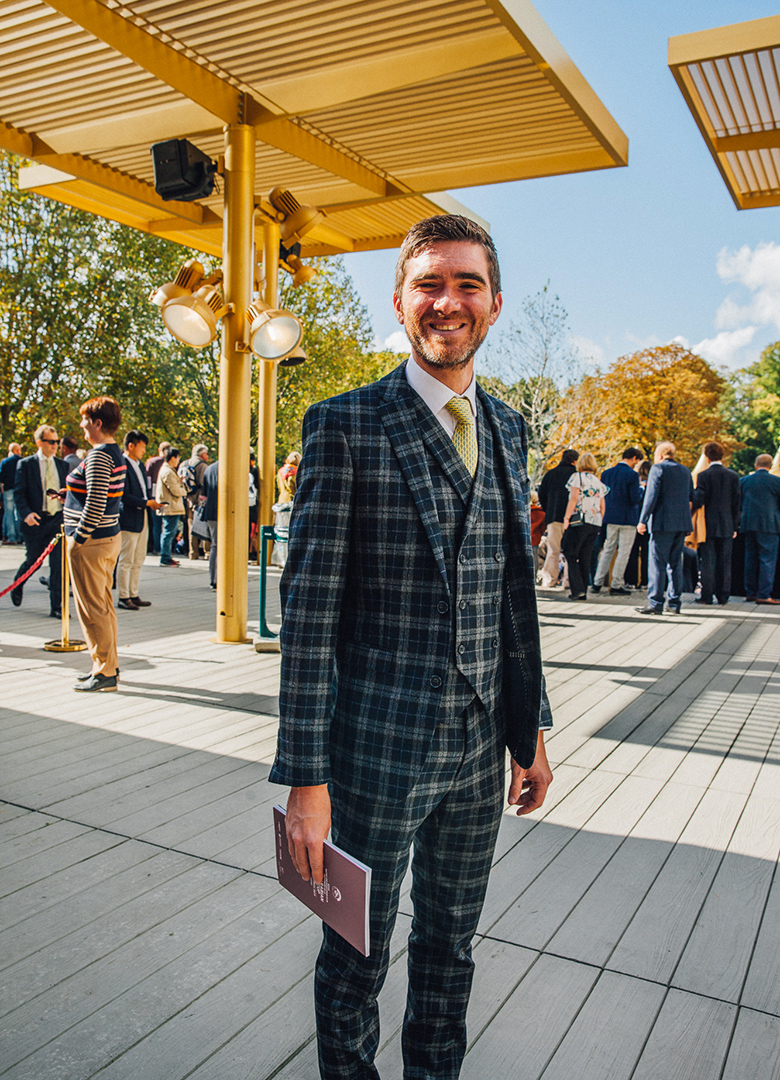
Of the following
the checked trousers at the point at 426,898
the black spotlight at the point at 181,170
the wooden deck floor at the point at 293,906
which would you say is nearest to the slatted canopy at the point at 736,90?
the black spotlight at the point at 181,170

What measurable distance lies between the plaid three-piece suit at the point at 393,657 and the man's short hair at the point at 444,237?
252mm

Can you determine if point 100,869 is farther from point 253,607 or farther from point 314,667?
point 253,607

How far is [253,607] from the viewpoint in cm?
989

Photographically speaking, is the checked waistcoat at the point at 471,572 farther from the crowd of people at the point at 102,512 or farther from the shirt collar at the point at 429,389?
the crowd of people at the point at 102,512

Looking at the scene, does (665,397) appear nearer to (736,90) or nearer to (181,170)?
(736,90)

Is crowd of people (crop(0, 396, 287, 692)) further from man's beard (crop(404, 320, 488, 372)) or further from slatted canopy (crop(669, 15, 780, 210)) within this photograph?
slatted canopy (crop(669, 15, 780, 210))

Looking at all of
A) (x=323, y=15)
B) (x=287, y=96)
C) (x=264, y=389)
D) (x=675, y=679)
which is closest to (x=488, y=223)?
(x=264, y=389)

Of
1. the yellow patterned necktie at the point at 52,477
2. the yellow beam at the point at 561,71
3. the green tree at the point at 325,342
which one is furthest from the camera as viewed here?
the green tree at the point at 325,342

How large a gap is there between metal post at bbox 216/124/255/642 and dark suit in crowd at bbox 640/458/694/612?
4.86m

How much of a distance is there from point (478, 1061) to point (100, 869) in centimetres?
170

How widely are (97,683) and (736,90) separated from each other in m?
7.54

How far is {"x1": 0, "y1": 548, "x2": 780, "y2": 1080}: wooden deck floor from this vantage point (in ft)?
7.36

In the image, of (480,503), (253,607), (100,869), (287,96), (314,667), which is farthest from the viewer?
(253,607)

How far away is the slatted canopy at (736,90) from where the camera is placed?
6770mm
